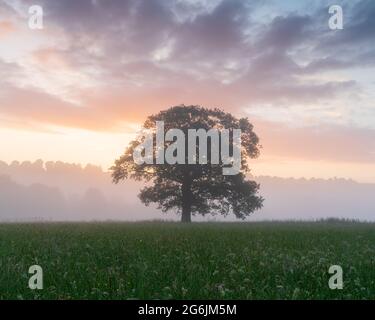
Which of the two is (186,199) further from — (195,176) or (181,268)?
(181,268)

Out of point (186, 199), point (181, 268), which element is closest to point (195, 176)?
point (186, 199)

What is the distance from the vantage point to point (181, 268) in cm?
1252

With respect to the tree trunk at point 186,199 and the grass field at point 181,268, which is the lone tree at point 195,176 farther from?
the grass field at point 181,268

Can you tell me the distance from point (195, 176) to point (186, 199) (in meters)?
2.13

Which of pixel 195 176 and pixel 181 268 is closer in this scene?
pixel 181 268

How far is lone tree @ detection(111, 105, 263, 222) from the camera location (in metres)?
46.4

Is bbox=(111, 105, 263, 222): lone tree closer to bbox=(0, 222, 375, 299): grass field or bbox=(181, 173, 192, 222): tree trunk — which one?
bbox=(181, 173, 192, 222): tree trunk

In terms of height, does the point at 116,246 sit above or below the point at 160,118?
below

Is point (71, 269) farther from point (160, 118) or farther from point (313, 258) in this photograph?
point (160, 118)

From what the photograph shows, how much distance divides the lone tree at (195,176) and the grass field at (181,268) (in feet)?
88.4

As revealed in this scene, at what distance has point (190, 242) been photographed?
1855 cm

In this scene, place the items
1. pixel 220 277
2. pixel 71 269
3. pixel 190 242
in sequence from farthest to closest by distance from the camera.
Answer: pixel 190 242
pixel 71 269
pixel 220 277
